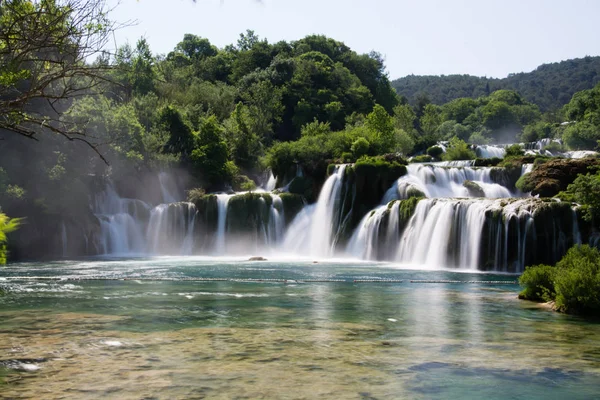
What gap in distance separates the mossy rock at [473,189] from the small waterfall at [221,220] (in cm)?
1579

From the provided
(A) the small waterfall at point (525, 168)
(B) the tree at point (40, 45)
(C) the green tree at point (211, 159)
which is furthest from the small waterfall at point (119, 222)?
(B) the tree at point (40, 45)

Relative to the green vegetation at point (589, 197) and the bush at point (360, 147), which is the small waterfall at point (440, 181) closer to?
the bush at point (360, 147)

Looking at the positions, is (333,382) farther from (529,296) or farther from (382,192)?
(382,192)

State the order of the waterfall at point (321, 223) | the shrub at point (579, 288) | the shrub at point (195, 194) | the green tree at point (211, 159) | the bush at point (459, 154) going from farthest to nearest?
1. the bush at point (459, 154)
2. the green tree at point (211, 159)
3. the shrub at point (195, 194)
4. the waterfall at point (321, 223)
5. the shrub at point (579, 288)

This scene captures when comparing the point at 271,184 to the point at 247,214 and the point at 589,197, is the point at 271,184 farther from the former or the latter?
the point at 589,197

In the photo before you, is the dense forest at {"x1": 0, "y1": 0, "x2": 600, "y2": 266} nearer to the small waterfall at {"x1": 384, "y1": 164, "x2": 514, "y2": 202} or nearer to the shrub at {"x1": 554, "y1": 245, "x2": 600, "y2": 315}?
the small waterfall at {"x1": 384, "y1": 164, "x2": 514, "y2": 202}

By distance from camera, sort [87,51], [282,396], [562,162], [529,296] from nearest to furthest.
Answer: [87,51], [282,396], [529,296], [562,162]

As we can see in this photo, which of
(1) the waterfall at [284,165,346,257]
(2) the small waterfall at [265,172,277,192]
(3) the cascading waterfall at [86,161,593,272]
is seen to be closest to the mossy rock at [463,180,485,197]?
(3) the cascading waterfall at [86,161,593,272]

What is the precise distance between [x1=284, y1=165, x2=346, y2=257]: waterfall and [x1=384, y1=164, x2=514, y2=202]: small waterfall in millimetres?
3532

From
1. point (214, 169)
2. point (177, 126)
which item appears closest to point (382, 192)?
point (214, 169)

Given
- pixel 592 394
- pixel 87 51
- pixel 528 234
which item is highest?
pixel 87 51

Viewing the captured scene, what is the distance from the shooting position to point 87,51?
7.25 metres

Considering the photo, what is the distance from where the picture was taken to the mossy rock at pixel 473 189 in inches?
1464

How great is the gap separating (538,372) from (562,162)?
89.4 feet
